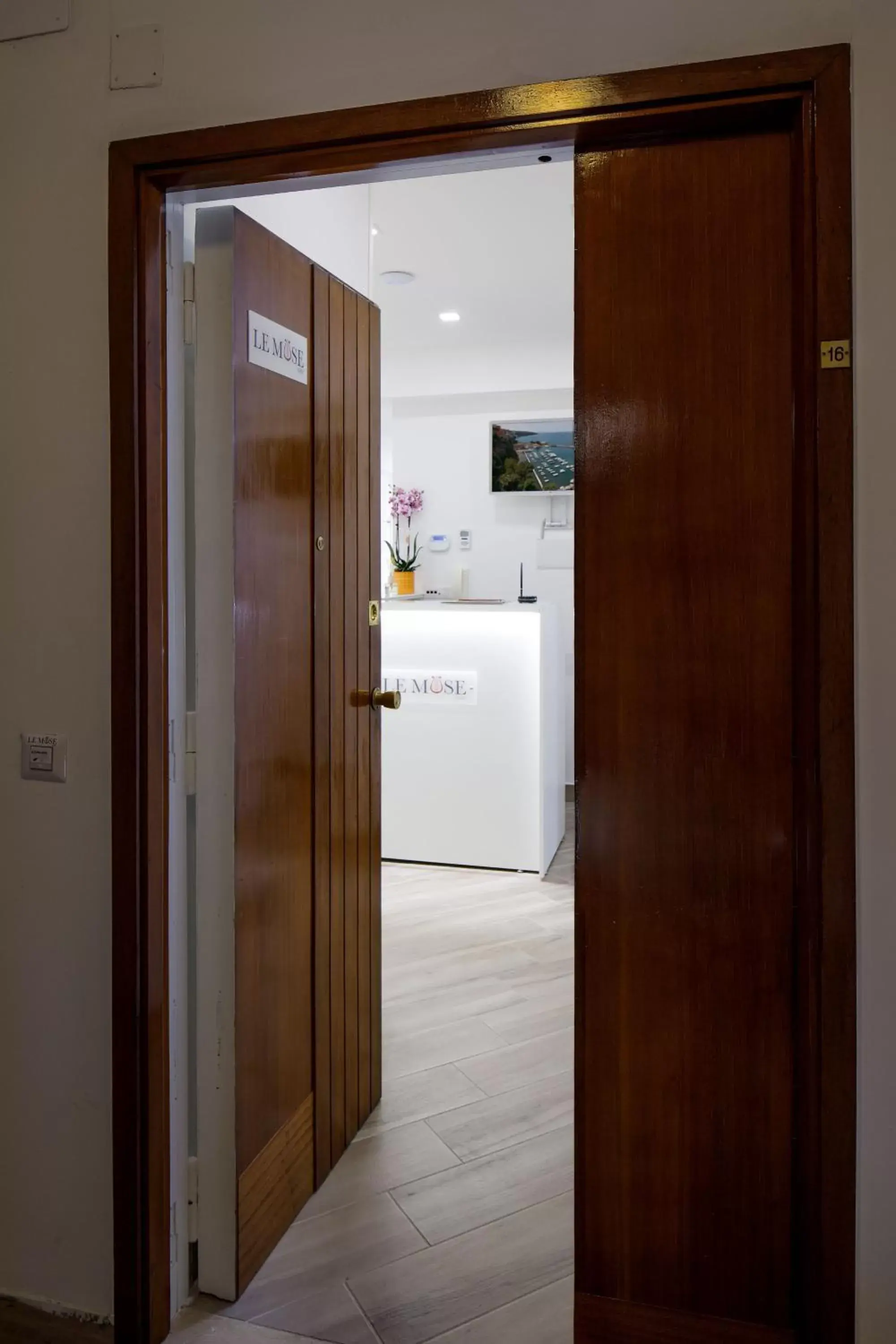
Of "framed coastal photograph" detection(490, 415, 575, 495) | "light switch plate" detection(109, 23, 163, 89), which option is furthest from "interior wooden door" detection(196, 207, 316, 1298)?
"framed coastal photograph" detection(490, 415, 575, 495)

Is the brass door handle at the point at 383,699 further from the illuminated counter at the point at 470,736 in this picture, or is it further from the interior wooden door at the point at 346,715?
the illuminated counter at the point at 470,736

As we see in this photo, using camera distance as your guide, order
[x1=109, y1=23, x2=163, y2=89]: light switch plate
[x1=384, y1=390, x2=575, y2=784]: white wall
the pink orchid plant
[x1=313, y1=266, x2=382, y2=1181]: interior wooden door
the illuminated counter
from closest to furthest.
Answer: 1. [x1=109, y1=23, x2=163, y2=89]: light switch plate
2. [x1=313, y1=266, x2=382, y2=1181]: interior wooden door
3. the illuminated counter
4. [x1=384, y1=390, x2=575, y2=784]: white wall
5. the pink orchid plant

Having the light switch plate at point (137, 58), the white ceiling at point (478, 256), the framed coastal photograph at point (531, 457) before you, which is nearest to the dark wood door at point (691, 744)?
the light switch plate at point (137, 58)

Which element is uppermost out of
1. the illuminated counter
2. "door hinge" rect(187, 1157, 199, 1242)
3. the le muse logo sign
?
the le muse logo sign

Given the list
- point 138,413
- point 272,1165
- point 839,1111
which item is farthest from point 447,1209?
point 138,413

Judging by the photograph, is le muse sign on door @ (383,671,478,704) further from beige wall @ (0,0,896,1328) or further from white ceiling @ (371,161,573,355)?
beige wall @ (0,0,896,1328)

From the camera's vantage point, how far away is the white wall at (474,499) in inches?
269

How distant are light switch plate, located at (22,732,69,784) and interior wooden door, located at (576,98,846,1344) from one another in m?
0.95

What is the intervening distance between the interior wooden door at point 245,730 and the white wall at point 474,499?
15.7 feet

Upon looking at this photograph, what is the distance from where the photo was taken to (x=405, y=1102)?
261 centimetres

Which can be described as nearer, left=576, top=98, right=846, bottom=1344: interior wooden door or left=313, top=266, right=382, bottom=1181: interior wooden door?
left=576, top=98, right=846, bottom=1344: interior wooden door

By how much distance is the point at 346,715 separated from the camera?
236 centimetres

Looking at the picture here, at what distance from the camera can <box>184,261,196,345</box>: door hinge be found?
5.94 ft

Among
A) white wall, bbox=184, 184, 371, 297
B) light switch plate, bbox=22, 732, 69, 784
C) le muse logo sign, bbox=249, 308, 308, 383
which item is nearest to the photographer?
light switch plate, bbox=22, 732, 69, 784
